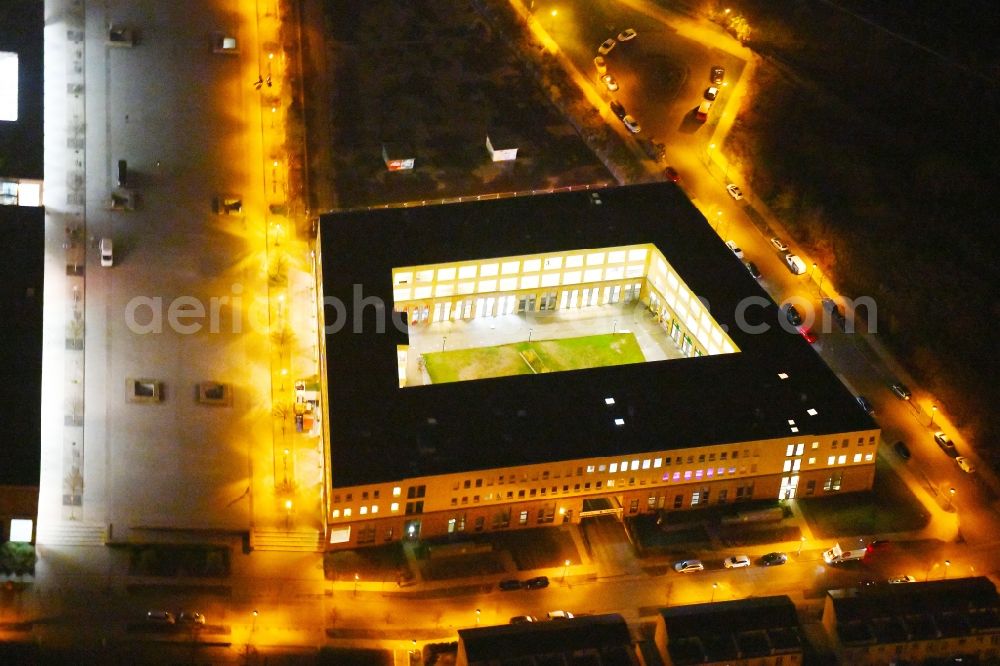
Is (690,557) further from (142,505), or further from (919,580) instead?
(142,505)

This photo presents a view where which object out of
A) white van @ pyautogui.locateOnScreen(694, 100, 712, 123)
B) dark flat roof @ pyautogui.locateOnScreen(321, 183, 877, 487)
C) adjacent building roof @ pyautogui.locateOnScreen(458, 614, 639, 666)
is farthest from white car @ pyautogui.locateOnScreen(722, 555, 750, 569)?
white van @ pyautogui.locateOnScreen(694, 100, 712, 123)

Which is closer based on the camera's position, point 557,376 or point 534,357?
point 557,376

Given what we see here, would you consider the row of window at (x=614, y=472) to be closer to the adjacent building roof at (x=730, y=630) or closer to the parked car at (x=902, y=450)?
the parked car at (x=902, y=450)

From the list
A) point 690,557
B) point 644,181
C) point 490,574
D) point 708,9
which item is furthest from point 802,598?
point 708,9

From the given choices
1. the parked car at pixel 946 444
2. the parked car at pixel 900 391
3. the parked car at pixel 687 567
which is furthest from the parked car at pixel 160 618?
the parked car at pixel 900 391

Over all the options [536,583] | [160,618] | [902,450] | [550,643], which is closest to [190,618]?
[160,618]

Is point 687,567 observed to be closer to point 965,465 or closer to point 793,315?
point 965,465

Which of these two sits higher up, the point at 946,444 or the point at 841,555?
the point at 946,444

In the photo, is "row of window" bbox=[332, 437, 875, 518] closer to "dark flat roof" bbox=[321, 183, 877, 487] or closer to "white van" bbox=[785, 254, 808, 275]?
"dark flat roof" bbox=[321, 183, 877, 487]
